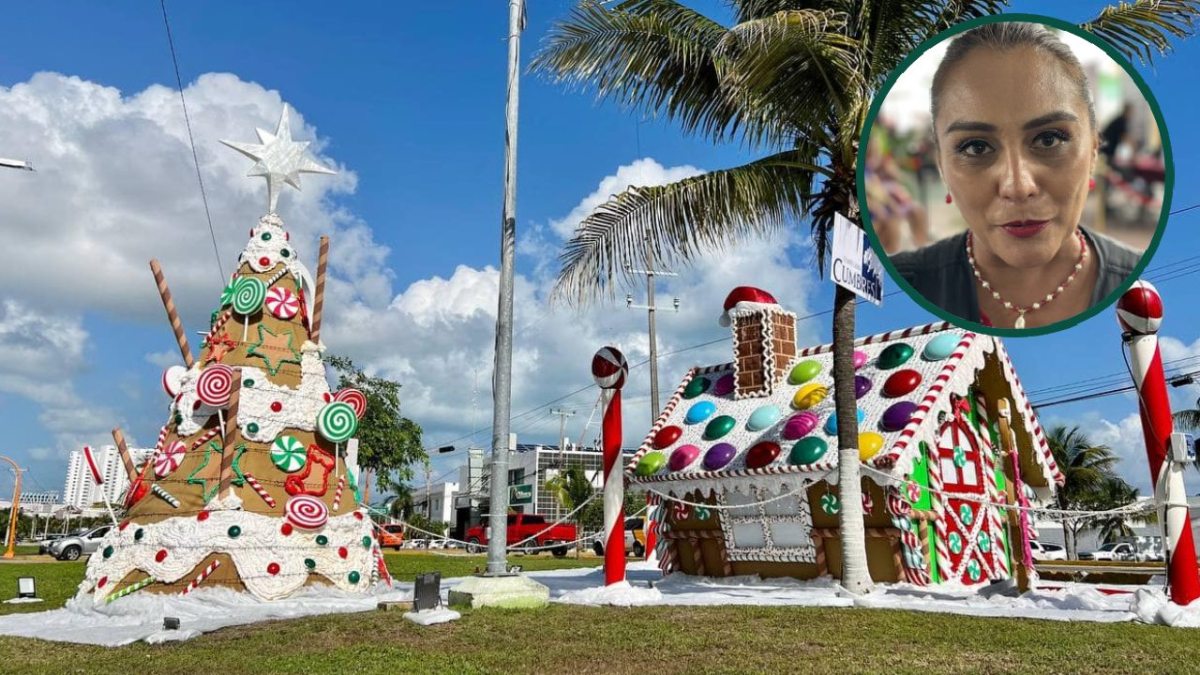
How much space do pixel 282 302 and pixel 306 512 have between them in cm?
327

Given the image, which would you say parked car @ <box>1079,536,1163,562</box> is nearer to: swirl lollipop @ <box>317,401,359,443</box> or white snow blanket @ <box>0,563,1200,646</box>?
white snow blanket @ <box>0,563,1200,646</box>

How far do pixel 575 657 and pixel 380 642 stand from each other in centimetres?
203

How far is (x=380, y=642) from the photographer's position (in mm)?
8078

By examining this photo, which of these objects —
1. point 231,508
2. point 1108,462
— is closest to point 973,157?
point 231,508

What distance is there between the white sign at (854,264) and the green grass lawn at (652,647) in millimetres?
3515

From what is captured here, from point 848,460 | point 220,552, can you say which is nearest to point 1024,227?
point 848,460

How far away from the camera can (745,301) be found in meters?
15.9

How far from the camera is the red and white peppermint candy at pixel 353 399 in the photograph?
13.3 metres

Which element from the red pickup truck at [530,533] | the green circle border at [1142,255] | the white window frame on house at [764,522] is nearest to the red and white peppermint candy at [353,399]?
the white window frame on house at [764,522]

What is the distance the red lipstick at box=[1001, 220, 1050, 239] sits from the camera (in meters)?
5.43

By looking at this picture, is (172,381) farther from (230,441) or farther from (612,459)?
(612,459)

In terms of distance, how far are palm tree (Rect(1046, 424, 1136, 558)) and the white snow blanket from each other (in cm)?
3045

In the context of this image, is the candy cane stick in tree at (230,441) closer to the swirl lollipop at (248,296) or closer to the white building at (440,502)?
the swirl lollipop at (248,296)

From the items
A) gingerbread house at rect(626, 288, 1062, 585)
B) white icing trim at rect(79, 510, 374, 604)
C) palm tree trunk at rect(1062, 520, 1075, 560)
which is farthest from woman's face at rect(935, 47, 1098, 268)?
palm tree trunk at rect(1062, 520, 1075, 560)
